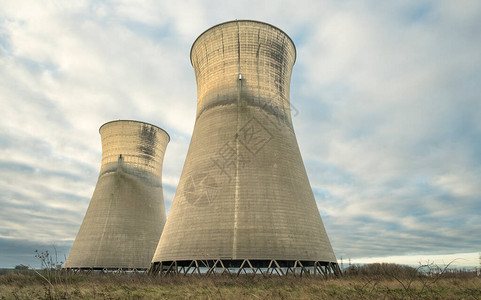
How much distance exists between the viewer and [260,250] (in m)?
12.9

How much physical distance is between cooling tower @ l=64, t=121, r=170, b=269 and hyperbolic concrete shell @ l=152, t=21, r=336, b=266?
1012cm

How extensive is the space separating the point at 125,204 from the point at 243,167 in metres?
14.4

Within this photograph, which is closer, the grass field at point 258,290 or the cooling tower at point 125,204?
the grass field at point 258,290

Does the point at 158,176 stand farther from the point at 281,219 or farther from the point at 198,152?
the point at 281,219

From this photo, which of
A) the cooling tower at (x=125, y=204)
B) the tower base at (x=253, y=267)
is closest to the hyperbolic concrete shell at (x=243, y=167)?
the tower base at (x=253, y=267)

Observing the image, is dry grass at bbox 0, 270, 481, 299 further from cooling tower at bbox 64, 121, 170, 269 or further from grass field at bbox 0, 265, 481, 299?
cooling tower at bbox 64, 121, 170, 269

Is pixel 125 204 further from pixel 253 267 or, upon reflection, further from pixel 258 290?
pixel 258 290

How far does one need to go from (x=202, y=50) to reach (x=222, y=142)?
20.0 ft

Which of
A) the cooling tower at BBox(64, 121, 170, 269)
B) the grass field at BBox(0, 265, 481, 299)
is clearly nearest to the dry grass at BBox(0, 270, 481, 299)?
the grass field at BBox(0, 265, 481, 299)

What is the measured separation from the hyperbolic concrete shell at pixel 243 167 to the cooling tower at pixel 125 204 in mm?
10125

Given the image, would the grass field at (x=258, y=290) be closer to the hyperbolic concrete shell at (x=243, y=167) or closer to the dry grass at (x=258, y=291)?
the dry grass at (x=258, y=291)

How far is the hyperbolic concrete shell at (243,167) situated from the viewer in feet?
43.7

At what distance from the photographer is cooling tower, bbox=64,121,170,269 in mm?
23891

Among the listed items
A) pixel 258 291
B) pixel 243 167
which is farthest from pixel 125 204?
pixel 258 291
